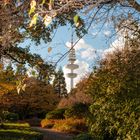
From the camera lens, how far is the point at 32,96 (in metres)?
54.4

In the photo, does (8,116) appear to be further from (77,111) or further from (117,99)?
(117,99)

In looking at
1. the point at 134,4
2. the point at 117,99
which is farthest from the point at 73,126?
the point at 134,4

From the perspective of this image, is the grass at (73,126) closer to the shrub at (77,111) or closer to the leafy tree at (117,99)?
the shrub at (77,111)

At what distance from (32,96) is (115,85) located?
38.7m

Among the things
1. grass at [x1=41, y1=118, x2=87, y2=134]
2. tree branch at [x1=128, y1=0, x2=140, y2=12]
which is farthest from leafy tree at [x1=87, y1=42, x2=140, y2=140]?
grass at [x1=41, y1=118, x2=87, y2=134]

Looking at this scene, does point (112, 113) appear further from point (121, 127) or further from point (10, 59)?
point (10, 59)

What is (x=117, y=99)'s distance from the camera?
16172 millimetres

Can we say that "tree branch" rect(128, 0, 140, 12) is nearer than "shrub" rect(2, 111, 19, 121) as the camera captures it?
Yes

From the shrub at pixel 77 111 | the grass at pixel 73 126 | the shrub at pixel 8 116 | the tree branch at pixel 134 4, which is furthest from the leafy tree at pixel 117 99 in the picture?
the shrub at pixel 77 111

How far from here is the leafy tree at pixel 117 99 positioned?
49.2 feet

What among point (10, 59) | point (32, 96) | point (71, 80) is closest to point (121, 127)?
point (10, 59)

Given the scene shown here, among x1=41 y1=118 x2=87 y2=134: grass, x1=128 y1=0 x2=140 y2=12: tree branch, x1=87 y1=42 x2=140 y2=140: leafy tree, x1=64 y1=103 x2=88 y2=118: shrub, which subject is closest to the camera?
x1=128 y1=0 x2=140 y2=12: tree branch

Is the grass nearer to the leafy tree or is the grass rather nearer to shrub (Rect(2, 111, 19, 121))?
shrub (Rect(2, 111, 19, 121))

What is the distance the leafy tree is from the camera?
49.2 ft
